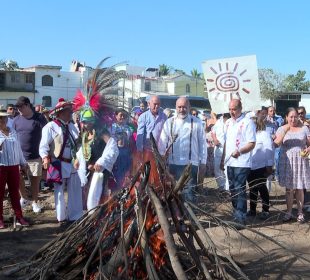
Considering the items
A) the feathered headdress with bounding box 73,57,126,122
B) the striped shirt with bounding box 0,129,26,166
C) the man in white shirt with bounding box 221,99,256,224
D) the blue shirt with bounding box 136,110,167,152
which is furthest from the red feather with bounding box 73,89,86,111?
the man in white shirt with bounding box 221,99,256,224

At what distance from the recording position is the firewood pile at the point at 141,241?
405 centimetres

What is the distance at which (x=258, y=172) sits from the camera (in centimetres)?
784

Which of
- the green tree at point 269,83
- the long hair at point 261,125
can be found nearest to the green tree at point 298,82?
the green tree at point 269,83

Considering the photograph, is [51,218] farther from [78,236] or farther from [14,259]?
[78,236]

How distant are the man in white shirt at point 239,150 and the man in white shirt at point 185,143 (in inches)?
16.2

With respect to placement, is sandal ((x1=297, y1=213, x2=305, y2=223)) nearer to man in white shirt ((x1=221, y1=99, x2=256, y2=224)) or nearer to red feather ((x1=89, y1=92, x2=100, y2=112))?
man in white shirt ((x1=221, y1=99, x2=256, y2=224))

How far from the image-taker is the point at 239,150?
685cm

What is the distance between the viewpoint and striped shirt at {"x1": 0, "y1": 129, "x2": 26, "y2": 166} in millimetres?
7000

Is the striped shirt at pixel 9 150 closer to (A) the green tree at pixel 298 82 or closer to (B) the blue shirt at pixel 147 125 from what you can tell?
(B) the blue shirt at pixel 147 125

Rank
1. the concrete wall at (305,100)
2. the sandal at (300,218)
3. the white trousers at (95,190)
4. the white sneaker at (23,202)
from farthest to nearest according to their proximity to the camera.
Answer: the concrete wall at (305,100)
the white sneaker at (23,202)
the sandal at (300,218)
the white trousers at (95,190)

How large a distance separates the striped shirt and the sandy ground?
3.24ft

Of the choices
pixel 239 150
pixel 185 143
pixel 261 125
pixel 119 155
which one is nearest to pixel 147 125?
pixel 119 155

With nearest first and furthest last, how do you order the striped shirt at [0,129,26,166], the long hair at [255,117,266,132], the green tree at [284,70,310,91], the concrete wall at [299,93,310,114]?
the striped shirt at [0,129,26,166] → the long hair at [255,117,266,132] → the concrete wall at [299,93,310,114] → the green tree at [284,70,310,91]

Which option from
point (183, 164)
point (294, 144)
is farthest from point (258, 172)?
point (183, 164)
